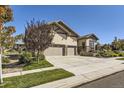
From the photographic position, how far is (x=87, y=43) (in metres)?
38.3

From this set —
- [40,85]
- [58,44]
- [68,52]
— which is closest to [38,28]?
[40,85]

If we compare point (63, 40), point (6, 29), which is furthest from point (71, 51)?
point (6, 29)

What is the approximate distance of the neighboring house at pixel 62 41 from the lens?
3112 cm

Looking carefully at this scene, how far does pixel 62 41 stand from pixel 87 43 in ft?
26.3

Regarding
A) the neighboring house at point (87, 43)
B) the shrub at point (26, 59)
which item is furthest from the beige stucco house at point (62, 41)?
the shrub at point (26, 59)

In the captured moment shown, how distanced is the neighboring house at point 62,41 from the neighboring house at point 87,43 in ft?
13.8

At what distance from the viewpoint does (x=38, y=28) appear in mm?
17281

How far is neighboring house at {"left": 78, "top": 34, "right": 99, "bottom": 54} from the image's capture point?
1505 inches

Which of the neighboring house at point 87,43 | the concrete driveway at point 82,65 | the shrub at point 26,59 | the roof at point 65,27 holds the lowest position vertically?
the concrete driveway at point 82,65

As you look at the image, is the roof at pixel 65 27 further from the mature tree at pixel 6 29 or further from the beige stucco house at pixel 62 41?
the mature tree at pixel 6 29

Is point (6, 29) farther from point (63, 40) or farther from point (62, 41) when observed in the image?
point (63, 40)

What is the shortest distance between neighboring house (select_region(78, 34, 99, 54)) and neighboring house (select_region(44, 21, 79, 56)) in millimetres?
4209
